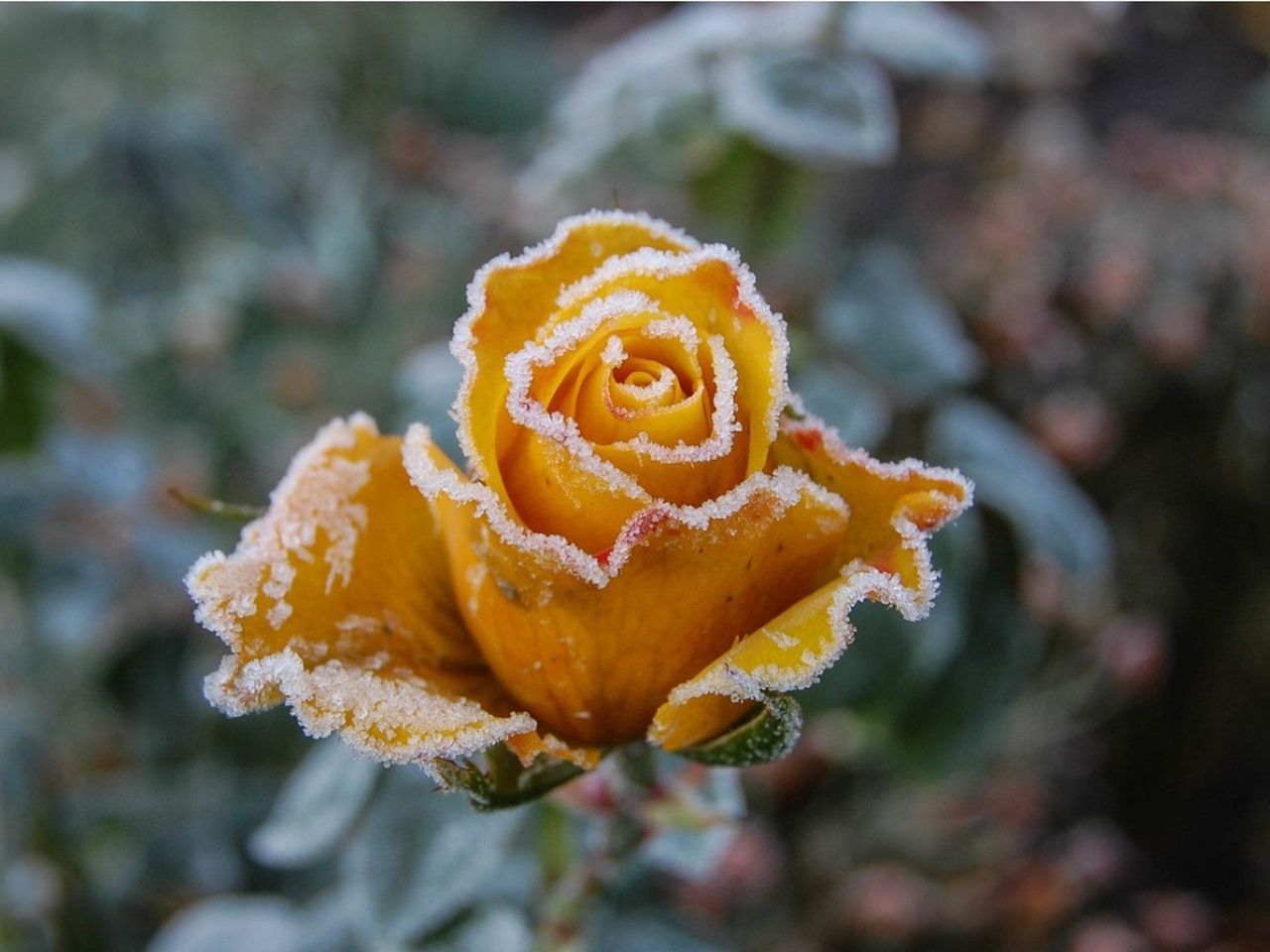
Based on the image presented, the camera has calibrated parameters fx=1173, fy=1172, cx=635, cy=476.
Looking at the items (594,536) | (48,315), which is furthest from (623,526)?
(48,315)

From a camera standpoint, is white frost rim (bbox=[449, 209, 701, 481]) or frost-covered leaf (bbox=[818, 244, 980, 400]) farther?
frost-covered leaf (bbox=[818, 244, 980, 400])

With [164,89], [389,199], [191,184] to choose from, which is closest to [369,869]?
[191,184]

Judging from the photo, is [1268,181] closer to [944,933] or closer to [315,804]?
[944,933]

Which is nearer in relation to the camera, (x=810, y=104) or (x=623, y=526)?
(x=623, y=526)

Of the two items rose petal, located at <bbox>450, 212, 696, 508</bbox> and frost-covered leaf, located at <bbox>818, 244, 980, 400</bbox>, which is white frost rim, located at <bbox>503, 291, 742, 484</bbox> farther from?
frost-covered leaf, located at <bbox>818, 244, 980, 400</bbox>

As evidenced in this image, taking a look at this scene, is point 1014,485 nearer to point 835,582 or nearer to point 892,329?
point 892,329

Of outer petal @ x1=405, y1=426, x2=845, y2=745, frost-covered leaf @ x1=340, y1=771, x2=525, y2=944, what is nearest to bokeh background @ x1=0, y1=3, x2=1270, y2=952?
frost-covered leaf @ x1=340, y1=771, x2=525, y2=944
